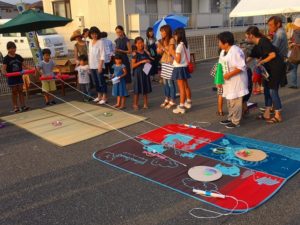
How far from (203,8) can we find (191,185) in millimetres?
21399

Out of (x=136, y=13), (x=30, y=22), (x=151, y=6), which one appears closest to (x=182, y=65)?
(x=30, y=22)

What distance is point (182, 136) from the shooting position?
17.8ft

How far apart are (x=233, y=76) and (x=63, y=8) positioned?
1868 cm

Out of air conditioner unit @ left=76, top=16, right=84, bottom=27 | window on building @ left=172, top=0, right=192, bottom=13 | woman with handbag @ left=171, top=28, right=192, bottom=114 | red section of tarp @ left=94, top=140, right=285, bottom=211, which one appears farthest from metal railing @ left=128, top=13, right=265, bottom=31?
red section of tarp @ left=94, top=140, right=285, bottom=211

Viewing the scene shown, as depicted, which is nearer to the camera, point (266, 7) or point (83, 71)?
point (83, 71)

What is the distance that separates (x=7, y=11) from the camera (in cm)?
5072

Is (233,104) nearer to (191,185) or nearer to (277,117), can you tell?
(277,117)

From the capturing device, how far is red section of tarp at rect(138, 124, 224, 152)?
5051 millimetres

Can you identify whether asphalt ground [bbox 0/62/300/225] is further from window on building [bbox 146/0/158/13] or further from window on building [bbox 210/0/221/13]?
window on building [bbox 210/0/221/13]

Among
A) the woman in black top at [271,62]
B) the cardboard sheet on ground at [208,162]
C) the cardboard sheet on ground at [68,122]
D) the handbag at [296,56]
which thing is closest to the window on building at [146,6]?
the handbag at [296,56]

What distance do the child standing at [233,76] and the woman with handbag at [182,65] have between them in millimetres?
1109

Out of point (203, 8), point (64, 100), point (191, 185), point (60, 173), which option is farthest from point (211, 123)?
point (203, 8)

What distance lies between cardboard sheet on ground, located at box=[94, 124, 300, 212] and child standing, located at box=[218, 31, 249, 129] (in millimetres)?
573

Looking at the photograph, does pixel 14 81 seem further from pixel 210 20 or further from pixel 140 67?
pixel 210 20
